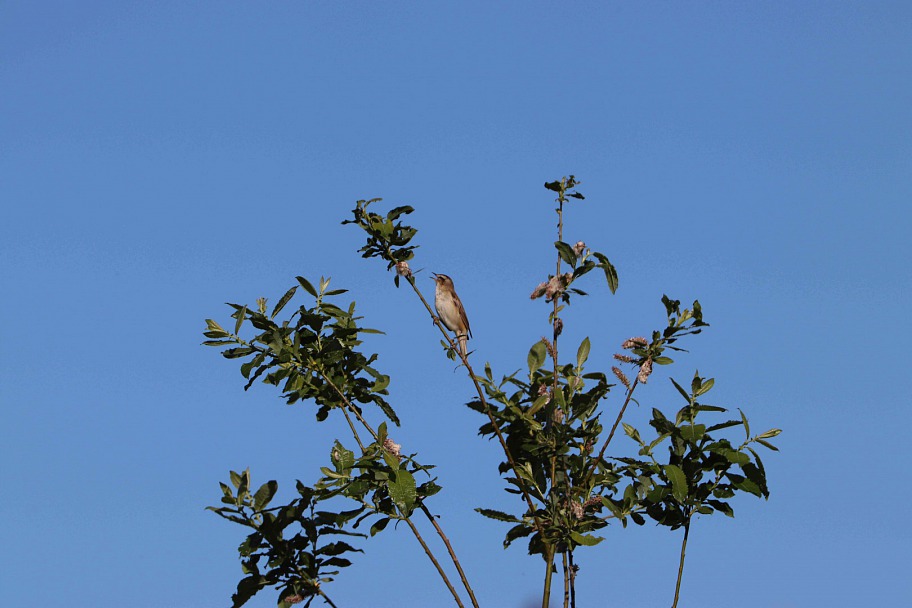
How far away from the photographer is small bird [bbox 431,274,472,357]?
13.7 meters

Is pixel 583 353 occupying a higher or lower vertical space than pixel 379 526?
higher

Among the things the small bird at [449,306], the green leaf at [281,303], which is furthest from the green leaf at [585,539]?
the small bird at [449,306]

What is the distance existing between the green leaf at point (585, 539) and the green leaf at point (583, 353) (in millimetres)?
1127

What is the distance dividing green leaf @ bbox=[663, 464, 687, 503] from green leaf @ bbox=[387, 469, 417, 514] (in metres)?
1.35

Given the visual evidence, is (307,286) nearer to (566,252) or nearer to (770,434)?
(566,252)

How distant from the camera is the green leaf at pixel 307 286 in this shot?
6.59m

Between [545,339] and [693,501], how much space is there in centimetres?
119

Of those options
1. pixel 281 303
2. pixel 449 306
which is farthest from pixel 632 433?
pixel 449 306

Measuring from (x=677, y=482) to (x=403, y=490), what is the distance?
1.44m

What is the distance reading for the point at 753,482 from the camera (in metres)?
5.60

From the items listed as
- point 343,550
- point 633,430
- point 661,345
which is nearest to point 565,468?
point 633,430

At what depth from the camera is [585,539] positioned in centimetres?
542

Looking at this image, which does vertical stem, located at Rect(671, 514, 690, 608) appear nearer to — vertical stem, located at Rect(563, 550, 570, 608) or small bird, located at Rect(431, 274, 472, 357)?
vertical stem, located at Rect(563, 550, 570, 608)

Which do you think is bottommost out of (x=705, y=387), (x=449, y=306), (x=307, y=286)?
(x=705, y=387)
